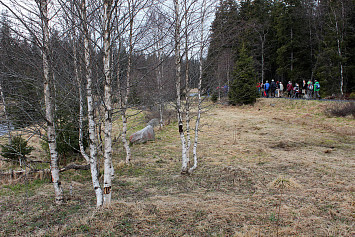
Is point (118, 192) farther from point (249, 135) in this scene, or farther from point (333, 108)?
point (333, 108)

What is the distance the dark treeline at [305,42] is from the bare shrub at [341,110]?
5.73 meters

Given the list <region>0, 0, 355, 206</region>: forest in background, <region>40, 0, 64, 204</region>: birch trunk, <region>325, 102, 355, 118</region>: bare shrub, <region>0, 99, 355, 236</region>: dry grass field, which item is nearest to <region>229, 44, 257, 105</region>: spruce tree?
<region>0, 0, 355, 206</region>: forest in background

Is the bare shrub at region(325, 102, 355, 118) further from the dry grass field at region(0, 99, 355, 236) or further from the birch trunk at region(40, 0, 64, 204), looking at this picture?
the birch trunk at region(40, 0, 64, 204)

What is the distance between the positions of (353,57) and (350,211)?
75.5 feet

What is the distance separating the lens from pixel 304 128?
12.8 m

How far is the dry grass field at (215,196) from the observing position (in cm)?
359

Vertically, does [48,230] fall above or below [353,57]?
below

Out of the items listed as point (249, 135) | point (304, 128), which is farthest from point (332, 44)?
point (249, 135)

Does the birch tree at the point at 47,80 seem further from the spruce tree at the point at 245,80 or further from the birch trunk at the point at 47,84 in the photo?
the spruce tree at the point at 245,80

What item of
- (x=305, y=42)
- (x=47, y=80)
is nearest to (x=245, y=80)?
(x=305, y=42)

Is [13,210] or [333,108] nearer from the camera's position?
[13,210]

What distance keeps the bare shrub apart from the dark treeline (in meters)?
5.73

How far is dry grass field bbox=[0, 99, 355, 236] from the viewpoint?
3588 millimetres

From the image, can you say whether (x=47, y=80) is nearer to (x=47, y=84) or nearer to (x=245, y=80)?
(x=47, y=84)
